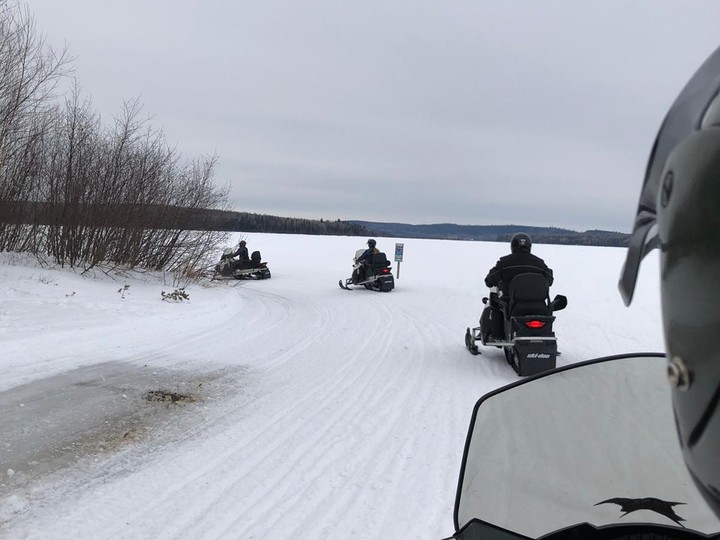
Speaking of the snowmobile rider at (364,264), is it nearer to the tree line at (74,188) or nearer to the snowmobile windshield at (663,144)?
the tree line at (74,188)

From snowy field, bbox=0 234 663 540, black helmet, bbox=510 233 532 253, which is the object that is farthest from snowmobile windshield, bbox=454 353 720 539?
black helmet, bbox=510 233 532 253

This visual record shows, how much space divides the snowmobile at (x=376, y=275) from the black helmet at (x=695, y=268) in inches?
692

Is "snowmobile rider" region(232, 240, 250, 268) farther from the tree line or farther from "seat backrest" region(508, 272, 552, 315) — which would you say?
"seat backrest" region(508, 272, 552, 315)

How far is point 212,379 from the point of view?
6.67m

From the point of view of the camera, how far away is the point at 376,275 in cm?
1866

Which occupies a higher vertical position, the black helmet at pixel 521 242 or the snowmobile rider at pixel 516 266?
the black helmet at pixel 521 242

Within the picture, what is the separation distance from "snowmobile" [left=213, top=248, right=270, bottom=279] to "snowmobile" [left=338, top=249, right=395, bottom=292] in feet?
14.8

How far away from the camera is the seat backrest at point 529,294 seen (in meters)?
7.66

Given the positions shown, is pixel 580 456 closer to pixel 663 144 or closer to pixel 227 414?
pixel 663 144

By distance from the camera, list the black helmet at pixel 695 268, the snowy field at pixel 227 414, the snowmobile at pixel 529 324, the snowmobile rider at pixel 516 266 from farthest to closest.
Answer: the snowmobile rider at pixel 516 266
the snowmobile at pixel 529 324
the snowy field at pixel 227 414
the black helmet at pixel 695 268

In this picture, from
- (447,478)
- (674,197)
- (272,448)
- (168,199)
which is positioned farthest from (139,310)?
(674,197)

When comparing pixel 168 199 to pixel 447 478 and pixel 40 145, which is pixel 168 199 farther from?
pixel 447 478

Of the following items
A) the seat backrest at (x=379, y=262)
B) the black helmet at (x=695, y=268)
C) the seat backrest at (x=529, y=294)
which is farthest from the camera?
the seat backrest at (x=379, y=262)

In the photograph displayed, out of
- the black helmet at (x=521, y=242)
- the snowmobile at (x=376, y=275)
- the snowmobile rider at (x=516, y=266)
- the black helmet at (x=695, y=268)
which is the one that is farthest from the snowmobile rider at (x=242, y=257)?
the black helmet at (x=695, y=268)
